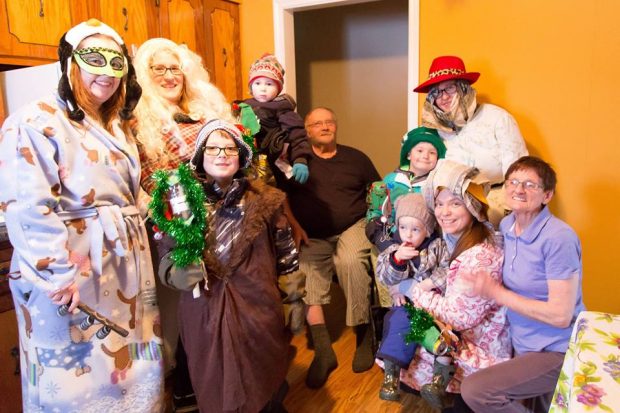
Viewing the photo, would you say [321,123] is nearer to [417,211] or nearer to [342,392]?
[417,211]

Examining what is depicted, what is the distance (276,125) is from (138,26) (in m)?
1.07

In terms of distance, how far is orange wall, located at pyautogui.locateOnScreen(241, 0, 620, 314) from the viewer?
232cm

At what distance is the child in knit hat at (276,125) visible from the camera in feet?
7.67

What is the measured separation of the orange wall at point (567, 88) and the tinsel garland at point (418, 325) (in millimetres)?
1273

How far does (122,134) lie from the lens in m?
1.60

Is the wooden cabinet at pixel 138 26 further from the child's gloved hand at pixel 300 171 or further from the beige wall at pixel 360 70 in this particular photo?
the child's gloved hand at pixel 300 171

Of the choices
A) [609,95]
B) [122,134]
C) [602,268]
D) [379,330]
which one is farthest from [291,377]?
[609,95]

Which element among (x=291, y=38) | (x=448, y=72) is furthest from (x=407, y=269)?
(x=291, y=38)

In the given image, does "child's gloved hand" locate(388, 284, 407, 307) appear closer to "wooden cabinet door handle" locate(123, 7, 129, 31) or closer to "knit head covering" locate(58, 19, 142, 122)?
"knit head covering" locate(58, 19, 142, 122)

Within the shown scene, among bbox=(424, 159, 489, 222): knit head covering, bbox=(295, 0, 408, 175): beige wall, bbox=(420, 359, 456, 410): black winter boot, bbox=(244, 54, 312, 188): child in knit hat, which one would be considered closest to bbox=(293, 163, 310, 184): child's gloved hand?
bbox=(244, 54, 312, 188): child in knit hat

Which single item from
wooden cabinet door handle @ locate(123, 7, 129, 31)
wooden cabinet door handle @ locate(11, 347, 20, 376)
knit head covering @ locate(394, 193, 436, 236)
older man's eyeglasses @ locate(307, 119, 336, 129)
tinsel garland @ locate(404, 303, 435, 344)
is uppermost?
wooden cabinet door handle @ locate(123, 7, 129, 31)

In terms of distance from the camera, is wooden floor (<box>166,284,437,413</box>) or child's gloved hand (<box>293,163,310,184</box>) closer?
wooden floor (<box>166,284,437,413</box>)

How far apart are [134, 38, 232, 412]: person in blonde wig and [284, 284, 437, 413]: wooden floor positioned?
519 mm

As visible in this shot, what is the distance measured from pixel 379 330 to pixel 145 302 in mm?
1180
